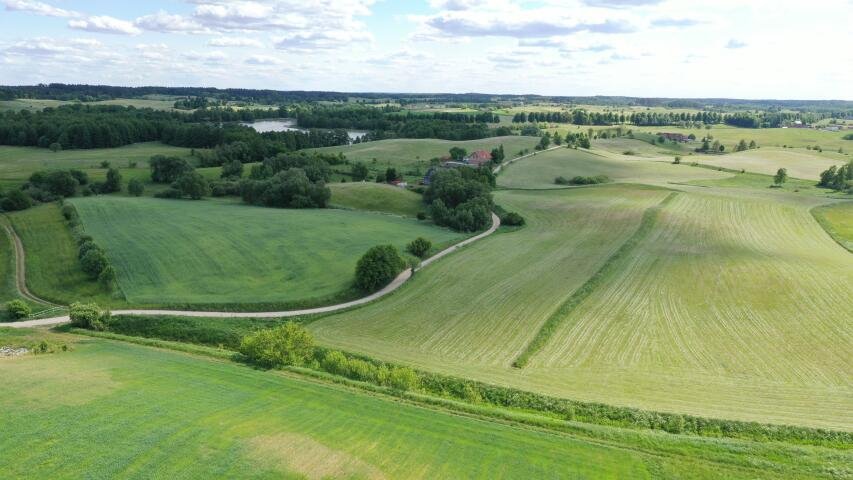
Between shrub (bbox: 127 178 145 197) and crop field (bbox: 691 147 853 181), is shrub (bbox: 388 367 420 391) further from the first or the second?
crop field (bbox: 691 147 853 181)

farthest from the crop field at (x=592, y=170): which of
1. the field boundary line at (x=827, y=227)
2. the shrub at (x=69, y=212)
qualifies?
the shrub at (x=69, y=212)

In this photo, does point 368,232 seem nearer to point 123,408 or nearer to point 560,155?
point 123,408

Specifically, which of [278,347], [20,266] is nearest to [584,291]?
[278,347]

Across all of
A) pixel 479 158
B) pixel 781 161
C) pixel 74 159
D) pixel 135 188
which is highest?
pixel 479 158

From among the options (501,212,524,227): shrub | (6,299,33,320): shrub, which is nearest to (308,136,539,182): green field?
(501,212,524,227): shrub

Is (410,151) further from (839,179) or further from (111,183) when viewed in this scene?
(839,179)

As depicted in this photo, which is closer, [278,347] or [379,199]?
[278,347]

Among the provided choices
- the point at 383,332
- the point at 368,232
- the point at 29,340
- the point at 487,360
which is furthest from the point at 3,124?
the point at 487,360

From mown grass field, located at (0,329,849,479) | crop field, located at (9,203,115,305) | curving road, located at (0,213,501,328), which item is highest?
mown grass field, located at (0,329,849,479)
